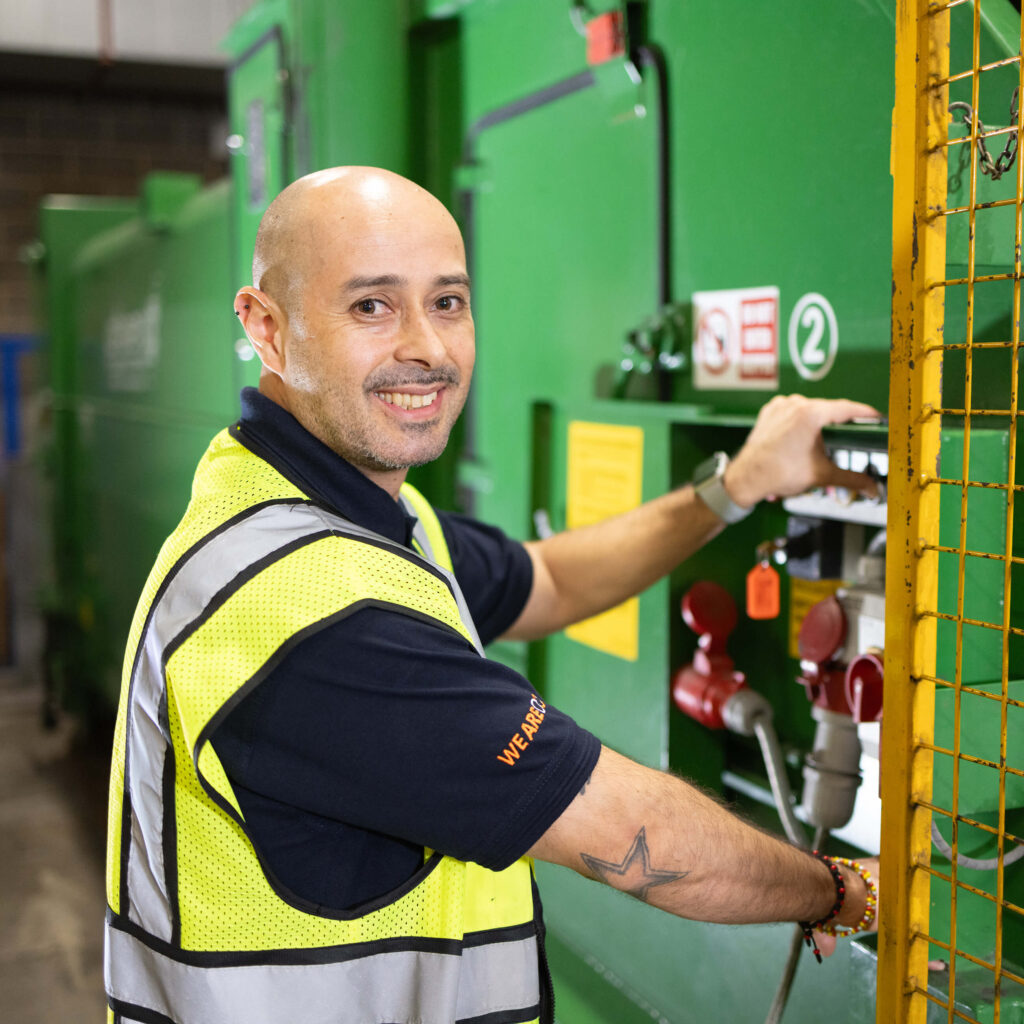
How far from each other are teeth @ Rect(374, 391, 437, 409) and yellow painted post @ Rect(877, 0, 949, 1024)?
20.6 inches

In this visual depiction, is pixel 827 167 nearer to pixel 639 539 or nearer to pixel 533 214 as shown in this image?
pixel 639 539

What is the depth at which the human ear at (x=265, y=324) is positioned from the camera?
134 centimetres

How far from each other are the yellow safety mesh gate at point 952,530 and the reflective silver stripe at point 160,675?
1.85 ft

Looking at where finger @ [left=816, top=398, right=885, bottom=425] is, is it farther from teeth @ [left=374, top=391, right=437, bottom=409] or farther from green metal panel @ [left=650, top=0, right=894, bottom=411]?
teeth @ [left=374, top=391, right=437, bottom=409]

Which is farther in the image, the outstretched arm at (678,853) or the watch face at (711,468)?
the watch face at (711,468)

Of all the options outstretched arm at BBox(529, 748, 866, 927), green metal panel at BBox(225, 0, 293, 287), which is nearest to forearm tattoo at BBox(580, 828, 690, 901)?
outstretched arm at BBox(529, 748, 866, 927)

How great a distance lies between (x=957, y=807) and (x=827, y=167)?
78 centimetres

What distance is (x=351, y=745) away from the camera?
1.06 m

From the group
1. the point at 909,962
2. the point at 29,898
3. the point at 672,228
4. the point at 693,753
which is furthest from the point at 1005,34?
the point at 29,898

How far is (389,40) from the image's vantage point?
233cm

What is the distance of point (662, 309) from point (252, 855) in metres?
1.00

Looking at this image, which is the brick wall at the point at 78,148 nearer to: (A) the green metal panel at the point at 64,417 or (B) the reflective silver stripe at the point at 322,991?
(A) the green metal panel at the point at 64,417

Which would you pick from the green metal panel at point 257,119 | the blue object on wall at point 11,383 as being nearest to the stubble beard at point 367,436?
the green metal panel at point 257,119

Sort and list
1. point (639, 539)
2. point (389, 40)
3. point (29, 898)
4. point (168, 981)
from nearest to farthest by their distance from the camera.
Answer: point (168, 981) < point (639, 539) < point (389, 40) < point (29, 898)
